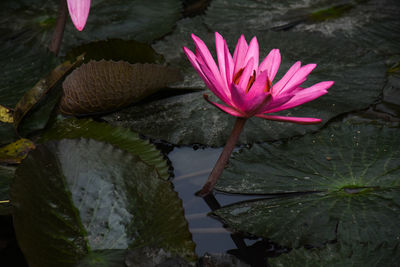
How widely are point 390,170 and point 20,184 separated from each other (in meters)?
0.85

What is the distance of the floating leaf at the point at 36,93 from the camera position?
126 centimetres

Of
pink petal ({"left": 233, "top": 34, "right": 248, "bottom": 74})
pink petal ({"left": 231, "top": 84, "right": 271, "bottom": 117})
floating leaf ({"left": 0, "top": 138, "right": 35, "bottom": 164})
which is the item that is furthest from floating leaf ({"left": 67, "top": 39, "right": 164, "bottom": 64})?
pink petal ({"left": 231, "top": 84, "right": 271, "bottom": 117})

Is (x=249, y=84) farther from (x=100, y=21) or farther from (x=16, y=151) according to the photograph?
(x=100, y=21)

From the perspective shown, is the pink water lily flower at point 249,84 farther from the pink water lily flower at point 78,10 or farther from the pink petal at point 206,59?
the pink water lily flower at point 78,10

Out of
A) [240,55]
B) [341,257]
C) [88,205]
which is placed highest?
[240,55]

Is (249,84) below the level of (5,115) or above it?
above

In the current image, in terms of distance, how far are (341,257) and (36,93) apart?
33.3 inches

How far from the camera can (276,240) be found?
1.06 meters

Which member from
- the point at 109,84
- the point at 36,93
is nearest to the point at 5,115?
the point at 36,93

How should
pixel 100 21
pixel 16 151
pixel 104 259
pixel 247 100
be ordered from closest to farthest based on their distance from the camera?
pixel 104 259, pixel 247 100, pixel 16 151, pixel 100 21

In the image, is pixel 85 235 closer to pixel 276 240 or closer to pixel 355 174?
pixel 276 240

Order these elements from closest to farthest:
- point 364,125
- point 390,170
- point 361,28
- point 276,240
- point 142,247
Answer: point 142,247 → point 276,240 → point 390,170 → point 364,125 → point 361,28

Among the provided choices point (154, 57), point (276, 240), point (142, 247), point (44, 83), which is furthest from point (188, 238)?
point (154, 57)

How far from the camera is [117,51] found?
153 cm
